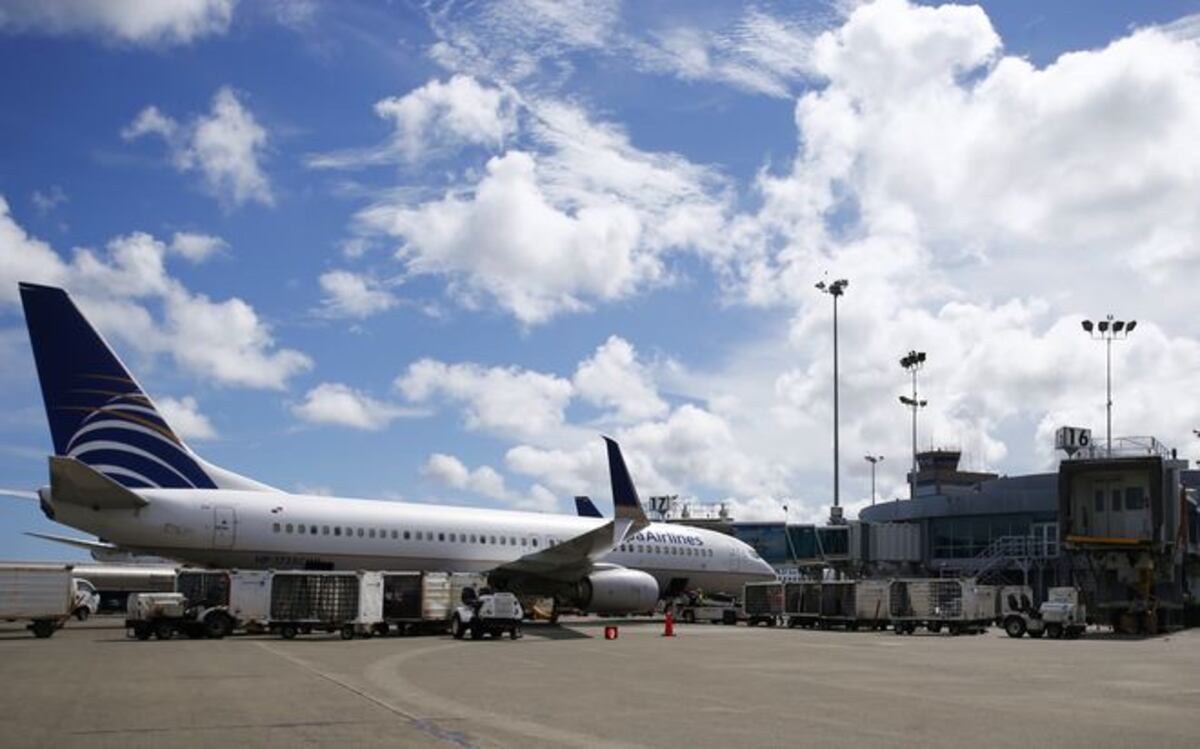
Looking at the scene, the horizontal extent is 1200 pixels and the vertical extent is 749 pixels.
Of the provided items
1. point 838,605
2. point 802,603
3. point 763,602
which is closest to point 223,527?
point 763,602

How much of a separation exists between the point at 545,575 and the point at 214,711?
25647 millimetres

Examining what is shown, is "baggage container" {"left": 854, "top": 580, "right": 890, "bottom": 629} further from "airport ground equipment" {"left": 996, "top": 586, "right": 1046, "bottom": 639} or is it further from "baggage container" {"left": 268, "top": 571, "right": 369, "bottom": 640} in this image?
"baggage container" {"left": 268, "top": 571, "right": 369, "bottom": 640}

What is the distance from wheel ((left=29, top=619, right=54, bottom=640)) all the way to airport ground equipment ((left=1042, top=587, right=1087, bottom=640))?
30467mm

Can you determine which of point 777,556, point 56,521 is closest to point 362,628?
point 56,521

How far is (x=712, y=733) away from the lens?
13820 mm

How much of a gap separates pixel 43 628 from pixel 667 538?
23021 millimetres

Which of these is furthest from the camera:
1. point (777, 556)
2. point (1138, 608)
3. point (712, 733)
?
A: point (777, 556)

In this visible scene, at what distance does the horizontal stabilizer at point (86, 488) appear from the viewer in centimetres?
3141

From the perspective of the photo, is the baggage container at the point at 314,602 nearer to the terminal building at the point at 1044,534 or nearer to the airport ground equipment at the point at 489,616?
the airport ground equipment at the point at 489,616

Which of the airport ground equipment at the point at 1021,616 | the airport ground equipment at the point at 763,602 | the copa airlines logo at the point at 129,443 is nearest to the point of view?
the copa airlines logo at the point at 129,443

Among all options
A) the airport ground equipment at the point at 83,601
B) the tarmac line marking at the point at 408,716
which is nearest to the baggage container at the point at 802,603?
the tarmac line marking at the point at 408,716

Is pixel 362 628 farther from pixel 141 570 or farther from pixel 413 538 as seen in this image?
pixel 141 570

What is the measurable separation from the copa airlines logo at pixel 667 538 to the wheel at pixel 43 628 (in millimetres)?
20551

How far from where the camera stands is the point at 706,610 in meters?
51.8
